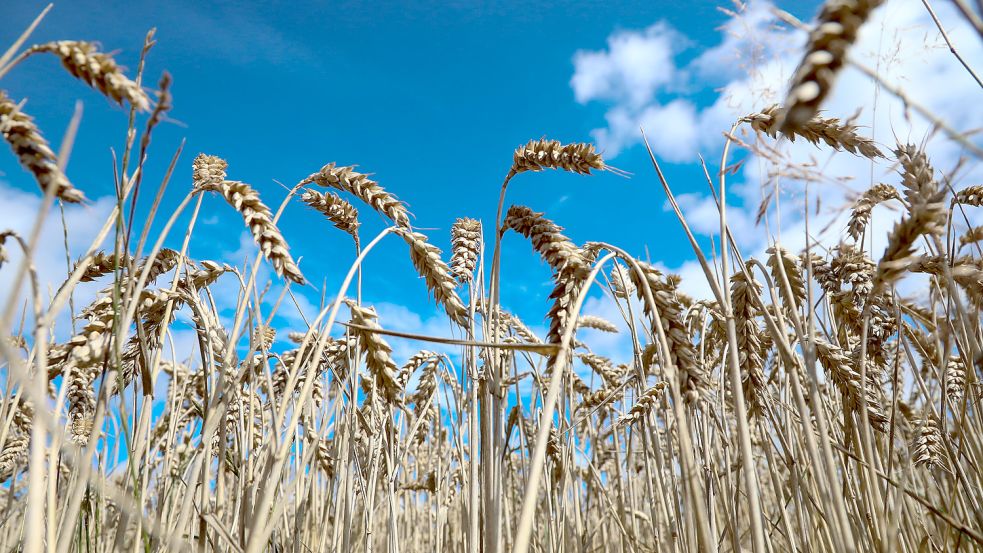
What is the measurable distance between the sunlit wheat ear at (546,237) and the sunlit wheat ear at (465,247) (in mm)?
298

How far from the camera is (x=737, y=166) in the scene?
112cm

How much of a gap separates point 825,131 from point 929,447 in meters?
1.10

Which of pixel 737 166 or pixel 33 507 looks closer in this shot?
pixel 33 507

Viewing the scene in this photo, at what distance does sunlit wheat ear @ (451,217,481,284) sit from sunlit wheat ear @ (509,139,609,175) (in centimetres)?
41

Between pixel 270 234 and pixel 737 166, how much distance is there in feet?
3.11

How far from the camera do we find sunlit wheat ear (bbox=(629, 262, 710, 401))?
1271mm

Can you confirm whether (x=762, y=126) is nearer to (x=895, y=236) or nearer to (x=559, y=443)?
(x=895, y=236)

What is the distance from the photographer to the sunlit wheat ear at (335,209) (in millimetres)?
2275

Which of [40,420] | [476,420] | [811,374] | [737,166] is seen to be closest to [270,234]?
[40,420]

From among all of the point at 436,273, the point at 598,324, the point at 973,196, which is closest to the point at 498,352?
the point at 436,273

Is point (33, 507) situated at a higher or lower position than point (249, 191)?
lower

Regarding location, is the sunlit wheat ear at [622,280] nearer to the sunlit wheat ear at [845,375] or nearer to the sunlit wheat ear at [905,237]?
the sunlit wheat ear at [845,375]

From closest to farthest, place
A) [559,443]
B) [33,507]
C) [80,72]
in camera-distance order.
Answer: [33,507] < [80,72] < [559,443]

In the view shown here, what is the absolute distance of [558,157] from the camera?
5.47 feet
